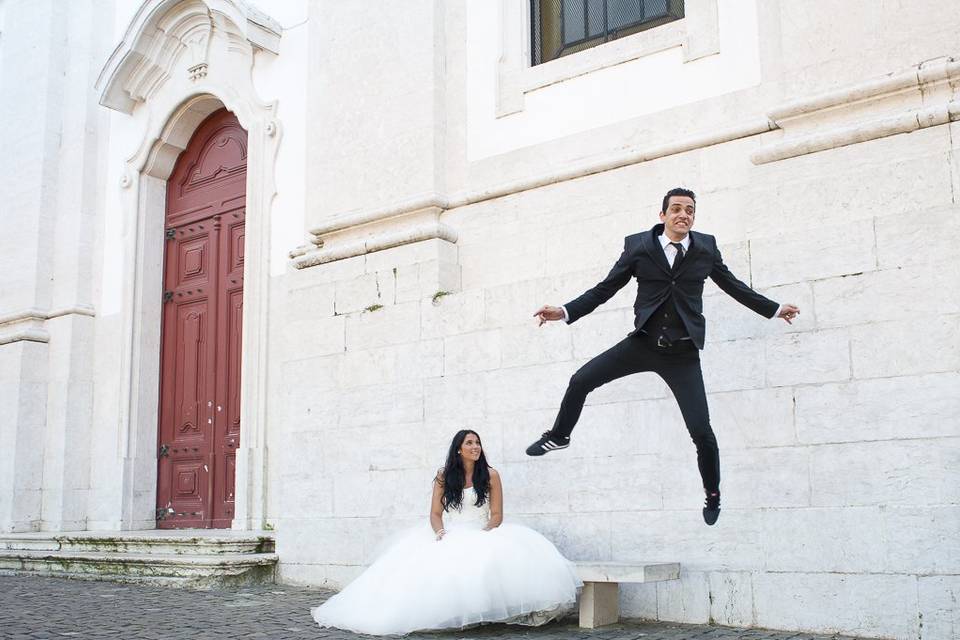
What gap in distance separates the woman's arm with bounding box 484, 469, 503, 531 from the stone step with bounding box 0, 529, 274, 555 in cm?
301

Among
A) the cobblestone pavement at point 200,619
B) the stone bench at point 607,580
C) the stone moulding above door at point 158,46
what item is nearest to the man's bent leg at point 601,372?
the stone bench at point 607,580

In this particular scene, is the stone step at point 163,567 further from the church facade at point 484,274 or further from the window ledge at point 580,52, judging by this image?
the window ledge at point 580,52

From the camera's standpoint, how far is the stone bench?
5.86m

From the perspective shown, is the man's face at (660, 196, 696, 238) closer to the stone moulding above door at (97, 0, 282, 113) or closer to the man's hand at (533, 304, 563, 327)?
the man's hand at (533, 304, 563, 327)

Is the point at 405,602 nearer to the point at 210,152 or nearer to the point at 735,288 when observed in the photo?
the point at 735,288

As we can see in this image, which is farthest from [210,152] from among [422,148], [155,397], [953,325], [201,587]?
[953,325]

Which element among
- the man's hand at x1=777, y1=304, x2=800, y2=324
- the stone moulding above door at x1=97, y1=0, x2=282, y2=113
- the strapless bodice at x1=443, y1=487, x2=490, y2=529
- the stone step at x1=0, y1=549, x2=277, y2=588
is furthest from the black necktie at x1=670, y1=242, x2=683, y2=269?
the stone moulding above door at x1=97, y1=0, x2=282, y2=113

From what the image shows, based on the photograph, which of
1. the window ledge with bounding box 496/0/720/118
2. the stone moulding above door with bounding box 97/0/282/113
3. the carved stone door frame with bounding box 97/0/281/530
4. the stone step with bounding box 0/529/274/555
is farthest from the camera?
the stone moulding above door with bounding box 97/0/282/113

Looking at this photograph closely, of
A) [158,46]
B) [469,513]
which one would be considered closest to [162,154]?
[158,46]

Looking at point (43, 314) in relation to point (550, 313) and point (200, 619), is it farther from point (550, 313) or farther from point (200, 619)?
point (550, 313)

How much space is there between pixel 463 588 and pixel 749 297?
7.64 ft

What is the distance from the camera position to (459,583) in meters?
6.00

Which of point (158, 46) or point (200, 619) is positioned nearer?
point (200, 619)

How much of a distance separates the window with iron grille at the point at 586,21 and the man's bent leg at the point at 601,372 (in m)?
3.41
